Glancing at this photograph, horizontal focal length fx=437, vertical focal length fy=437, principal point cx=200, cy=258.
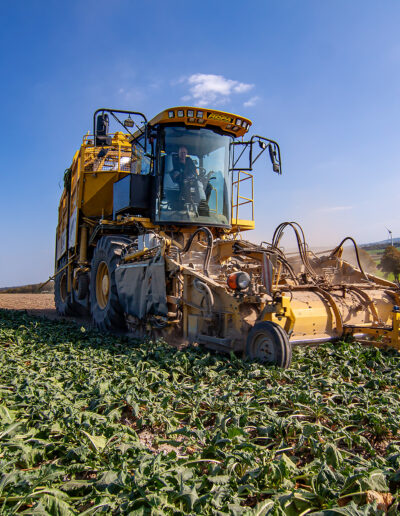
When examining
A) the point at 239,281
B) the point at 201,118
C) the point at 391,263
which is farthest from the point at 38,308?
the point at 391,263

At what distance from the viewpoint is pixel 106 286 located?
844cm

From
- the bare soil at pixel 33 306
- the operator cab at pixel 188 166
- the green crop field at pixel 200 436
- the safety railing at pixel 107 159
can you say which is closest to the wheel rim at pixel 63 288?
the bare soil at pixel 33 306

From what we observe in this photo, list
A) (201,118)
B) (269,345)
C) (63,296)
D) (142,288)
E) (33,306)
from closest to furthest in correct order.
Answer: (269,345)
(142,288)
(201,118)
(63,296)
(33,306)

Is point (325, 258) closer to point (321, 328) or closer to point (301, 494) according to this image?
point (321, 328)

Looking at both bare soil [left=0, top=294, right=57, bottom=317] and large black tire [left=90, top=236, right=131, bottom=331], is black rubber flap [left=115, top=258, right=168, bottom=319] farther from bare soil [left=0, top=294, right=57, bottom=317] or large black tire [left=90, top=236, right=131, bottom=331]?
bare soil [left=0, top=294, right=57, bottom=317]

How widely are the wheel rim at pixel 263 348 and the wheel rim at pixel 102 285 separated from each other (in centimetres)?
434

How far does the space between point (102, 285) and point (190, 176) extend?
2910 millimetres

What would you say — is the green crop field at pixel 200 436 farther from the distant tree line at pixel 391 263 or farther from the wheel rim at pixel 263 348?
the distant tree line at pixel 391 263

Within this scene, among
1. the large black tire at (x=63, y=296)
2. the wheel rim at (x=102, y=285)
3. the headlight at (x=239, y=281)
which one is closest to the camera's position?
the headlight at (x=239, y=281)

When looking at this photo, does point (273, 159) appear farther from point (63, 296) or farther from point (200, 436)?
point (63, 296)

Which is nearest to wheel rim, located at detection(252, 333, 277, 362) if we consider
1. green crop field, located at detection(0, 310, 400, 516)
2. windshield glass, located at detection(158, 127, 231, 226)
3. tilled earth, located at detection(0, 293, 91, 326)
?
green crop field, located at detection(0, 310, 400, 516)

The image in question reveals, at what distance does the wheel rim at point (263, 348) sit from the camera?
444cm

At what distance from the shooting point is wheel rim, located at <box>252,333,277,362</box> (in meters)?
4.44

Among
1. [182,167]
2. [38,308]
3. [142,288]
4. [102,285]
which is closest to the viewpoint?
[142,288]
